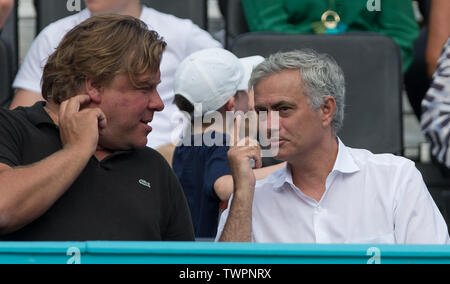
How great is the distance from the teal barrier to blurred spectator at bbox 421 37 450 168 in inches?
75.7

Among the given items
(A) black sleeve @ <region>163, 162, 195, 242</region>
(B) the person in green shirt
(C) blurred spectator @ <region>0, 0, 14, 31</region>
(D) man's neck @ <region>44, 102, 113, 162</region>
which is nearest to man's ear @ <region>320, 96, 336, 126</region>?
(A) black sleeve @ <region>163, 162, 195, 242</region>

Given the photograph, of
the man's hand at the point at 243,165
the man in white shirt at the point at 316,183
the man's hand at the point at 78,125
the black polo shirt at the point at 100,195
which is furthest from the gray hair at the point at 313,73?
the man's hand at the point at 78,125

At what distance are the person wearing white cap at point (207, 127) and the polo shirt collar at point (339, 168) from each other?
260 millimetres

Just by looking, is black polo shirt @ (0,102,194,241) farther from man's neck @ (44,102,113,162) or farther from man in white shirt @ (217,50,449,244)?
man in white shirt @ (217,50,449,244)

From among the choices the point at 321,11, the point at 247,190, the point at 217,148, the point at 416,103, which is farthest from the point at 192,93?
the point at 416,103

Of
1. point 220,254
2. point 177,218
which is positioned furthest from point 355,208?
point 220,254

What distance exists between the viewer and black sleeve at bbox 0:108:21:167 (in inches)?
75.0

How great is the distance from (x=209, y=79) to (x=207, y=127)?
0.16m

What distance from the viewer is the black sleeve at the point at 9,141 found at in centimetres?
190

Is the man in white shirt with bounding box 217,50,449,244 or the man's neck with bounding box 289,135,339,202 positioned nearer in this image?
the man in white shirt with bounding box 217,50,449,244

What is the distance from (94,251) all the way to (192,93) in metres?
1.57

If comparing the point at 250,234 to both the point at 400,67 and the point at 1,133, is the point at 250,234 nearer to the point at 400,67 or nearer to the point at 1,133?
the point at 1,133

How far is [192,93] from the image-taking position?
2842mm
